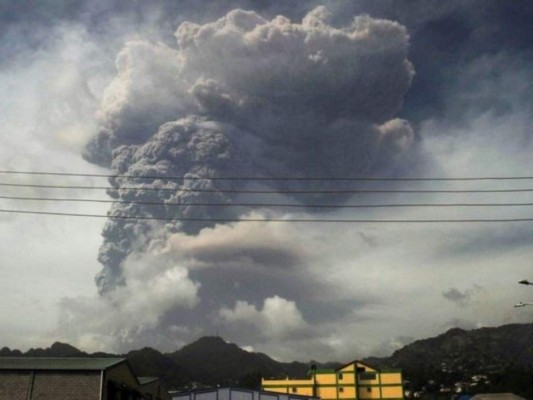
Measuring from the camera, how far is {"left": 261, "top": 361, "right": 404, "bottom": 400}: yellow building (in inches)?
3821

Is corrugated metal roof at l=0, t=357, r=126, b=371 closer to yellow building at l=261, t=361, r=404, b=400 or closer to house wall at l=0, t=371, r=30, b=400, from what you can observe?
house wall at l=0, t=371, r=30, b=400

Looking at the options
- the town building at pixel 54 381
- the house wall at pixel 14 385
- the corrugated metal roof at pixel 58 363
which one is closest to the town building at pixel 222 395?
the corrugated metal roof at pixel 58 363

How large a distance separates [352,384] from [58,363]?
58.9 meters

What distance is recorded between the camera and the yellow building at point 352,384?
318 feet

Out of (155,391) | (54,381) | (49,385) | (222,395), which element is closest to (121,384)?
(54,381)

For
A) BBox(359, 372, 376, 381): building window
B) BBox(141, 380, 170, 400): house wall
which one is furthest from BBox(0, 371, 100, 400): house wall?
BBox(359, 372, 376, 381): building window

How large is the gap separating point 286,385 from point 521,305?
75.7 meters

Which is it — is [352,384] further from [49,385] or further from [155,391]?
[49,385]

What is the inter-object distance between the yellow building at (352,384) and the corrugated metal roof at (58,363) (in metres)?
48.9

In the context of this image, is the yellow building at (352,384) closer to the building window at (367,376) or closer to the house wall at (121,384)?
the building window at (367,376)

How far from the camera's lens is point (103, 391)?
53.1 metres

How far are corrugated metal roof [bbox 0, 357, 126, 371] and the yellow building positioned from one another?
160 feet

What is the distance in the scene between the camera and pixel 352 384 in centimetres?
9775

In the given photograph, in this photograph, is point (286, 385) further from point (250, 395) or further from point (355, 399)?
point (250, 395)
